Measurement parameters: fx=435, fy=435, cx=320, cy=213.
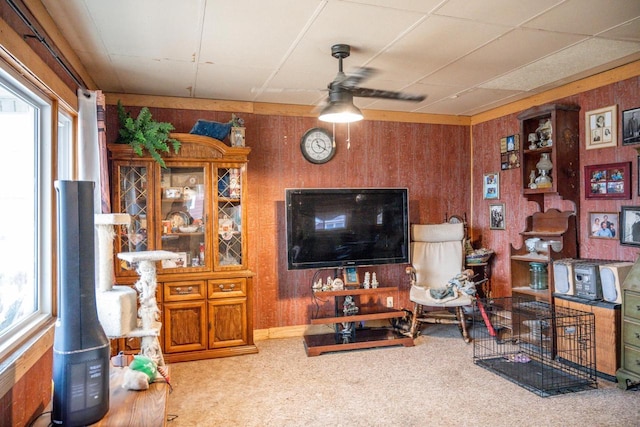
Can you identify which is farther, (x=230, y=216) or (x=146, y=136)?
(x=230, y=216)

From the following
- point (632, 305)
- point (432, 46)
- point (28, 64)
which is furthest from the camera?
point (632, 305)

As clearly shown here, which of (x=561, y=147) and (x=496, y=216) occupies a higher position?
(x=561, y=147)

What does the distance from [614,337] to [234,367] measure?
298cm

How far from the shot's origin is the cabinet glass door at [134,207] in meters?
3.84

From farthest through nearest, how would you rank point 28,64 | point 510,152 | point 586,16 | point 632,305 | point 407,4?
point 510,152, point 632,305, point 586,16, point 407,4, point 28,64

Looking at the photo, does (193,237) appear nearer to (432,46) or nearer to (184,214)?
(184,214)

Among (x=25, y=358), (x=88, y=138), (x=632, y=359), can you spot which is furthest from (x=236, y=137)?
(x=632, y=359)

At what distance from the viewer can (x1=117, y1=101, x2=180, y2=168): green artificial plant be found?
371 cm

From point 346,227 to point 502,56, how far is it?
81.6 inches

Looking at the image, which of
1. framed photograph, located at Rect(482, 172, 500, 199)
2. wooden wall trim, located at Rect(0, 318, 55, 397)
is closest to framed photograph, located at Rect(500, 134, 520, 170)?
framed photograph, located at Rect(482, 172, 500, 199)

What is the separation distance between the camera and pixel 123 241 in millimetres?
3857

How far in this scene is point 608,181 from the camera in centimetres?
366

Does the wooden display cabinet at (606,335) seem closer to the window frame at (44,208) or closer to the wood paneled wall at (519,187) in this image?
the wood paneled wall at (519,187)

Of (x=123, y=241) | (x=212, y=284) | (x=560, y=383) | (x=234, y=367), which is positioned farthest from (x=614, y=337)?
(x=123, y=241)
